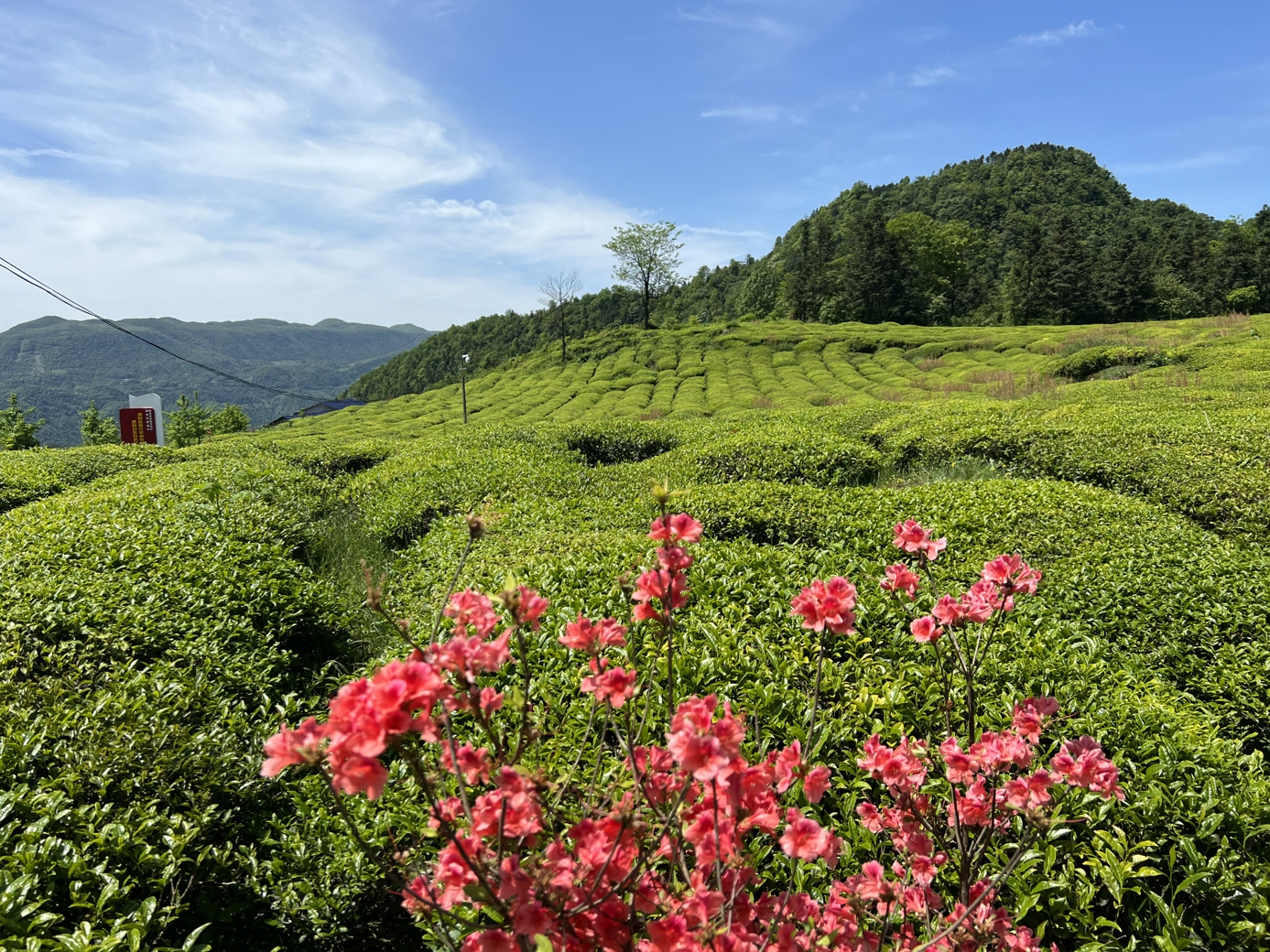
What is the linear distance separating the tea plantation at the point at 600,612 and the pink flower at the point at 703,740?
904mm

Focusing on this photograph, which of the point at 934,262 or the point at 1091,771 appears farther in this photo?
the point at 934,262

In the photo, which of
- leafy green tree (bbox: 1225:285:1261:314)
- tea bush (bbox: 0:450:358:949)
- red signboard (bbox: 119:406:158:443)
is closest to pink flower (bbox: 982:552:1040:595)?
tea bush (bbox: 0:450:358:949)

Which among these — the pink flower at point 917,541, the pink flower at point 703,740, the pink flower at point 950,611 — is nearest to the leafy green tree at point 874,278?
the pink flower at point 917,541

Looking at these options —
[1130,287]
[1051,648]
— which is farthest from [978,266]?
[1051,648]

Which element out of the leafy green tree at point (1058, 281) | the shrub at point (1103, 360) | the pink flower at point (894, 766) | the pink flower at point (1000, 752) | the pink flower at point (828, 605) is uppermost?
the leafy green tree at point (1058, 281)

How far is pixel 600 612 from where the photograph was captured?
3.84 m

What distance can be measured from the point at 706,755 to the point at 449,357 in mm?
99218

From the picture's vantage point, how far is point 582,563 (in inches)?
181

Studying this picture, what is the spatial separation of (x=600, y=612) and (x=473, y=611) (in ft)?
8.31

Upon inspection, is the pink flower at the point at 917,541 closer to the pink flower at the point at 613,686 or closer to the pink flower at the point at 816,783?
the pink flower at the point at 816,783

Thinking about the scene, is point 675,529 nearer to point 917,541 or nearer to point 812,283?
point 917,541

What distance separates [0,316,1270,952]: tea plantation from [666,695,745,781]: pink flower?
904mm

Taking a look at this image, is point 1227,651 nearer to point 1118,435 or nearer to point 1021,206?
point 1118,435

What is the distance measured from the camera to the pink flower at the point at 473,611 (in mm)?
1342
